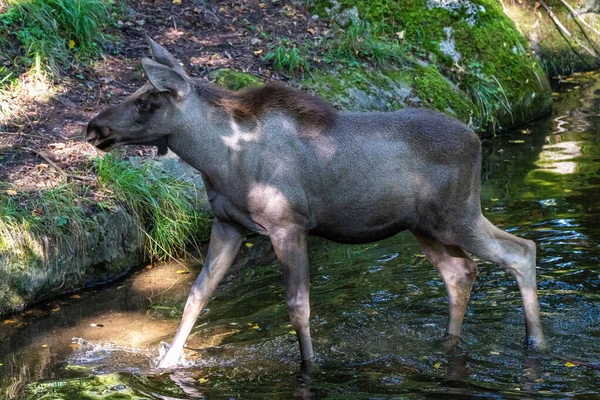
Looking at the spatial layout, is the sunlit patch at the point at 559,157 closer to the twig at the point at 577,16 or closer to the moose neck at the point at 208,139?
the twig at the point at 577,16

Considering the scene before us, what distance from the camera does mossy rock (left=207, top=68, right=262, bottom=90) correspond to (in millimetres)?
11445

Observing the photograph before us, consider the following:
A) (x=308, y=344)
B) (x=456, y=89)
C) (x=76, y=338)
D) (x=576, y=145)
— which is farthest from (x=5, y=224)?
(x=576, y=145)

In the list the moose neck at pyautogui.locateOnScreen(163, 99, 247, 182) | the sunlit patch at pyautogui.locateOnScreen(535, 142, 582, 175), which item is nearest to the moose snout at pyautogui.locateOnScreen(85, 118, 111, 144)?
the moose neck at pyautogui.locateOnScreen(163, 99, 247, 182)

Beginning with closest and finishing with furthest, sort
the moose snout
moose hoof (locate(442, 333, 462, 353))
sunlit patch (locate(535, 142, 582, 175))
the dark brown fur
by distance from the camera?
the moose snout
the dark brown fur
moose hoof (locate(442, 333, 462, 353))
sunlit patch (locate(535, 142, 582, 175))

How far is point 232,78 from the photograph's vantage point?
11.5m

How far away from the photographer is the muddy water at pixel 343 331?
21.4 feet

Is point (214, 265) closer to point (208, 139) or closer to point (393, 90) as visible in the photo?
point (208, 139)

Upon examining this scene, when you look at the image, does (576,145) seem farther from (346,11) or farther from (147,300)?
(147,300)

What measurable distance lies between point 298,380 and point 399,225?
58.0 inches

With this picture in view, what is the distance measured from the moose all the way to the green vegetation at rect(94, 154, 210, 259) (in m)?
2.61

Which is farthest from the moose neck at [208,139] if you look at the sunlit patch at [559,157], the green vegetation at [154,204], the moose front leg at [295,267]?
the sunlit patch at [559,157]

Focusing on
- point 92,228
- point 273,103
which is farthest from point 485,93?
point 273,103

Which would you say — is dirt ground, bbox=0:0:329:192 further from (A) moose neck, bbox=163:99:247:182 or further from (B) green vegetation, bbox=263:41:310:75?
(A) moose neck, bbox=163:99:247:182

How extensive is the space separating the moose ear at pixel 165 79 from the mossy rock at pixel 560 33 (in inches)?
473
